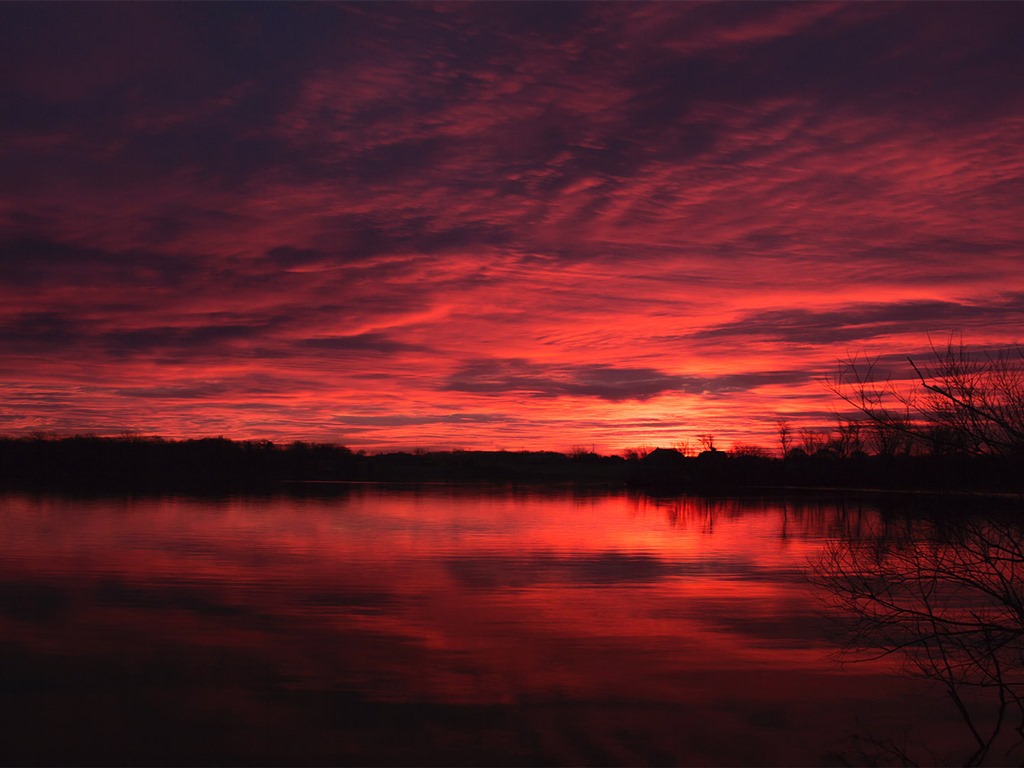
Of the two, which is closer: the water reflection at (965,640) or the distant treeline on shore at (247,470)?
the water reflection at (965,640)

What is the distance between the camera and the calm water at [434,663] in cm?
1034

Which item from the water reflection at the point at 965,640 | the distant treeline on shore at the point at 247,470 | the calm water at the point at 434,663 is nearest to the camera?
the calm water at the point at 434,663

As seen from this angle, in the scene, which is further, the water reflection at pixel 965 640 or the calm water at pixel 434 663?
the water reflection at pixel 965 640

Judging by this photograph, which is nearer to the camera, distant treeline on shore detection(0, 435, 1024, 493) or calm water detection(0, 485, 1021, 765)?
calm water detection(0, 485, 1021, 765)

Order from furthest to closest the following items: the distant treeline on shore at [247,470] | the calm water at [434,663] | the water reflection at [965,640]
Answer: the distant treeline on shore at [247,470] < the water reflection at [965,640] < the calm water at [434,663]

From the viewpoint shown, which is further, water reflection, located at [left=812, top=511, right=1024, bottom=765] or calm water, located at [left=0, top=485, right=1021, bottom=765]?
water reflection, located at [left=812, top=511, right=1024, bottom=765]

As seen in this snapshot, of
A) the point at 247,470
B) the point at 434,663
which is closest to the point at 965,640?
the point at 434,663

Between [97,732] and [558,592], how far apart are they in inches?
446

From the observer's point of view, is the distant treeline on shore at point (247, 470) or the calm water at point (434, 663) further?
the distant treeline on shore at point (247, 470)

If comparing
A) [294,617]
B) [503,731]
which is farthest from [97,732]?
[294,617]

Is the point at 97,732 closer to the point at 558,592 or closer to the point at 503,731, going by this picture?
the point at 503,731

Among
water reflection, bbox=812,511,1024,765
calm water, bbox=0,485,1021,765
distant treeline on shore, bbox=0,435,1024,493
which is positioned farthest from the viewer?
distant treeline on shore, bbox=0,435,1024,493

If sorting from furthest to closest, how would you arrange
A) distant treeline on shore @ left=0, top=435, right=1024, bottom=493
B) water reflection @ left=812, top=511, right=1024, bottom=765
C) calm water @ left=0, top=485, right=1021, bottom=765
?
distant treeline on shore @ left=0, top=435, right=1024, bottom=493 → water reflection @ left=812, top=511, right=1024, bottom=765 → calm water @ left=0, top=485, right=1021, bottom=765

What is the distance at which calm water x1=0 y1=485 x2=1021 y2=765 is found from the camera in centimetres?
1034
